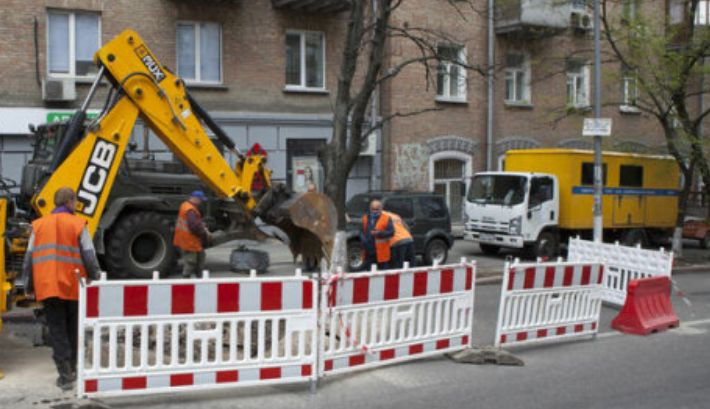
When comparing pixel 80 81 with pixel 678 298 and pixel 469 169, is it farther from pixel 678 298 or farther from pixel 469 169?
pixel 678 298

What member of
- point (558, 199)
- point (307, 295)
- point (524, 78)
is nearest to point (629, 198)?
point (558, 199)

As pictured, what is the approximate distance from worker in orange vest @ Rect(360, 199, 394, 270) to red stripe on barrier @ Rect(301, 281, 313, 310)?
5.08 metres

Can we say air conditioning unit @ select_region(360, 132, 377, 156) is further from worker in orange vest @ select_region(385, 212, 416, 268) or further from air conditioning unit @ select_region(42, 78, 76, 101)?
worker in orange vest @ select_region(385, 212, 416, 268)

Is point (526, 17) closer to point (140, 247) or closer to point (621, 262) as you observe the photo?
point (621, 262)

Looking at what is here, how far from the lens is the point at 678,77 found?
1761cm

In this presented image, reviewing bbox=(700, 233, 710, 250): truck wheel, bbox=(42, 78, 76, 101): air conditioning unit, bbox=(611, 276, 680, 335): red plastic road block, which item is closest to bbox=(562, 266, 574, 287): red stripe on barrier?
bbox=(611, 276, 680, 335): red plastic road block

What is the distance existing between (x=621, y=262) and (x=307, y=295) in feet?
22.6

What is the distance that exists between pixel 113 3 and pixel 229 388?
46.1ft

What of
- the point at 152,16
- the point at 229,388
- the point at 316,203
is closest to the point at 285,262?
the point at 316,203

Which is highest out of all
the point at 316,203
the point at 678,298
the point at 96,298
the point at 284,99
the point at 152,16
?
the point at 152,16

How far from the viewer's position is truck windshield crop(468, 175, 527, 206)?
1825cm

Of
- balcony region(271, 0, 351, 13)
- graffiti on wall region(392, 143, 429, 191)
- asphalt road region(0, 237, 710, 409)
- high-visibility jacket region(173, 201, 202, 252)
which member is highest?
balcony region(271, 0, 351, 13)

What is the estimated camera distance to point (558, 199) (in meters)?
18.7

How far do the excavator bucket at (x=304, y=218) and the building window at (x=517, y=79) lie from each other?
15980 millimetres
